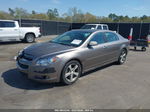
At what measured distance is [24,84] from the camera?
4.00 m

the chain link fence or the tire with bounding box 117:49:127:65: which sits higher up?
the chain link fence

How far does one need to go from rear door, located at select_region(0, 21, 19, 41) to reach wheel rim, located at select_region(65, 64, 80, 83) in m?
8.31

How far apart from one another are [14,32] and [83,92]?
29.8 feet

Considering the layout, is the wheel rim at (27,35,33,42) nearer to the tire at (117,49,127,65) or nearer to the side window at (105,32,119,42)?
the side window at (105,32,119,42)

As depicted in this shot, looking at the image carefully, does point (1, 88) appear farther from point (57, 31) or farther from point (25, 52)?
point (57, 31)

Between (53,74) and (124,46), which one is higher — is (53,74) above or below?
below

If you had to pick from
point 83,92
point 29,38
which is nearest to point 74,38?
point 83,92

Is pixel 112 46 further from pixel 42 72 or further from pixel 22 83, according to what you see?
pixel 22 83

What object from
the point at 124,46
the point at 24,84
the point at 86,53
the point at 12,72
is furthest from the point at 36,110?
the point at 124,46

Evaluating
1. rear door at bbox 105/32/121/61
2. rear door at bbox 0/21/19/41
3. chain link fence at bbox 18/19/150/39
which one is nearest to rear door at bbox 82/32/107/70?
rear door at bbox 105/32/121/61

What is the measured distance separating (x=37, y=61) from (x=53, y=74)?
1.71ft

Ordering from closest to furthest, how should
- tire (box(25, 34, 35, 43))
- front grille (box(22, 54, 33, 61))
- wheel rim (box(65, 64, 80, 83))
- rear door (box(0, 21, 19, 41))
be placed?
1. front grille (box(22, 54, 33, 61))
2. wheel rim (box(65, 64, 80, 83))
3. rear door (box(0, 21, 19, 41))
4. tire (box(25, 34, 35, 43))

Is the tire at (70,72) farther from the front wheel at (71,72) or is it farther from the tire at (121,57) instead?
the tire at (121,57)

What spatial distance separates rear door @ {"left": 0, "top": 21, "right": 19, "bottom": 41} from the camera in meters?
10.3
